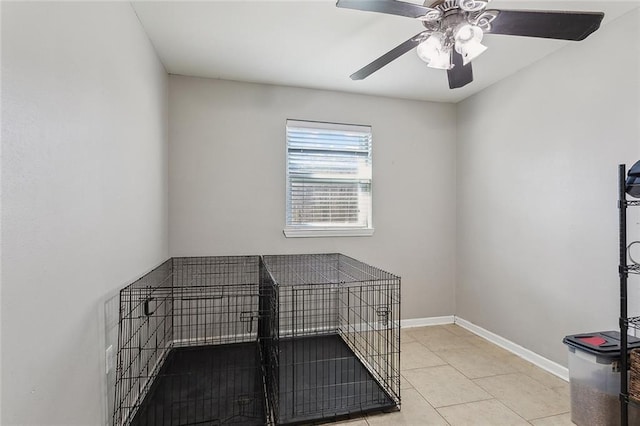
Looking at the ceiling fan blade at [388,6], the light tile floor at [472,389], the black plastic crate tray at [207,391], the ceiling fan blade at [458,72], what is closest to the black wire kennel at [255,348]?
the black plastic crate tray at [207,391]

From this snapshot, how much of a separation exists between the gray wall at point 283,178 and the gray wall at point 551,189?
34 cm

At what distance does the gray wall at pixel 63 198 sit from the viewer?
970 mm

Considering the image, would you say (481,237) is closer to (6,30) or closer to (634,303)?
(634,303)

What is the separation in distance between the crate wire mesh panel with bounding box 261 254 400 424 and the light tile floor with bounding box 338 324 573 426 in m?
0.12

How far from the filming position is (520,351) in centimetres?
285

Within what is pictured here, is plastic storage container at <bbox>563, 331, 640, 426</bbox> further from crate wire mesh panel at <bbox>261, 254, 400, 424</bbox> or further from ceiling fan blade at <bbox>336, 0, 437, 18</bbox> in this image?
ceiling fan blade at <bbox>336, 0, 437, 18</bbox>

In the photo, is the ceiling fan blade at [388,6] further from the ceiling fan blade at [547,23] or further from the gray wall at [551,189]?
the gray wall at [551,189]

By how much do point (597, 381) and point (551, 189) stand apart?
Answer: 4.58 feet

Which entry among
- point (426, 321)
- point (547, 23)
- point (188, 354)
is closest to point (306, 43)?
point (547, 23)

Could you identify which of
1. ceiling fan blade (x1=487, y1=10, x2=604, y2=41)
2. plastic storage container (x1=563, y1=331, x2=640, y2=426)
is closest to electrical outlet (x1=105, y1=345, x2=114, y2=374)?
ceiling fan blade (x1=487, y1=10, x2=604, y2=41)

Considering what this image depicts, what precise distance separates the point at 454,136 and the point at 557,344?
7.50ft

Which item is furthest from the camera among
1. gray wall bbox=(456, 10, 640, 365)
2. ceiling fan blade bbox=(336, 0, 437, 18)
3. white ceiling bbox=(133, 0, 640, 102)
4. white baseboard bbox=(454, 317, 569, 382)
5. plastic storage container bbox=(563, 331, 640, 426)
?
white baseboard bbox=(454, 317, 569, 382)

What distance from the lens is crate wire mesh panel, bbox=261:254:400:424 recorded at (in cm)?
209

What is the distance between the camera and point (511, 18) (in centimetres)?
148
